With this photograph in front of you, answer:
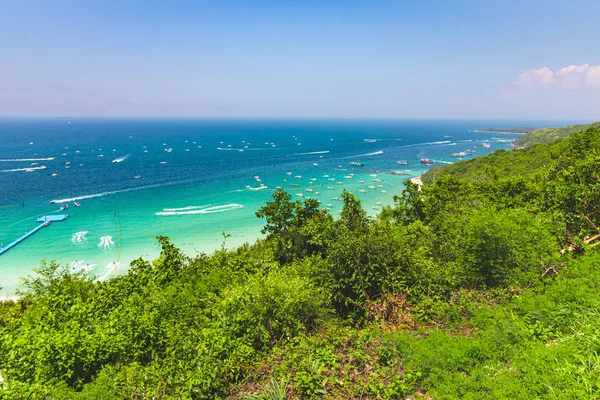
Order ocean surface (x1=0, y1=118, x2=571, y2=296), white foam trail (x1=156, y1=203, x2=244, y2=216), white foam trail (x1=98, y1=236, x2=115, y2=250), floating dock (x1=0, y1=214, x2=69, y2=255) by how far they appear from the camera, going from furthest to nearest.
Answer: white foam trail (x1=156, y1=203, x2=244, y2=216) → white foam trail (x1=98, y1=236, x2=115, y2=250) → ocean surface (x1=0, y1=118, x2=571, y2=296) → floating dock (x1=0, y1=214, x2=69, y2=255)

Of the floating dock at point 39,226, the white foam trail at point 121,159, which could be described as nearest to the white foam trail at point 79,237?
the floating dock at point 39,226

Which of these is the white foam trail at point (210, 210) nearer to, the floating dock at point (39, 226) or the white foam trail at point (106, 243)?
the white foam trail at point (106, 243)

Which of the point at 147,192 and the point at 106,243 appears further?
the point at 147,192

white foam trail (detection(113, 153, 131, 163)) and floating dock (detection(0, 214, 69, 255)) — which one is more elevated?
white foam trail (detection(113, 153, 131, 163))

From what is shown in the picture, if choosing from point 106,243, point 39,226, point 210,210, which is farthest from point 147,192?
point 106,243

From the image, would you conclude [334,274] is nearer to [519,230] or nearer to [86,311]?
[519,230]

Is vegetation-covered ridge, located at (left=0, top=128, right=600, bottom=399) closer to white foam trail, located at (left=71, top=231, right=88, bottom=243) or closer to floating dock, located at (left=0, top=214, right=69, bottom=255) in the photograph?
white foam trail, located at (left=71, top=231, right=88, bottom=243)

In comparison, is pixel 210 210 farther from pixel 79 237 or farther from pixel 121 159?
pixel 121 159

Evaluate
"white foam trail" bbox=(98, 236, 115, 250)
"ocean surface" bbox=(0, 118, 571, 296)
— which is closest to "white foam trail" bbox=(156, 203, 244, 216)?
"ocean surface" bbox=(0, 118, 571, 296)

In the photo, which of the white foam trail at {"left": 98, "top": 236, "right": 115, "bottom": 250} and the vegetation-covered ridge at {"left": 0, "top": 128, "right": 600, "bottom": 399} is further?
the white foam trail at {"left": 98, "top": 236, "right": 115, "bottom": 250}
